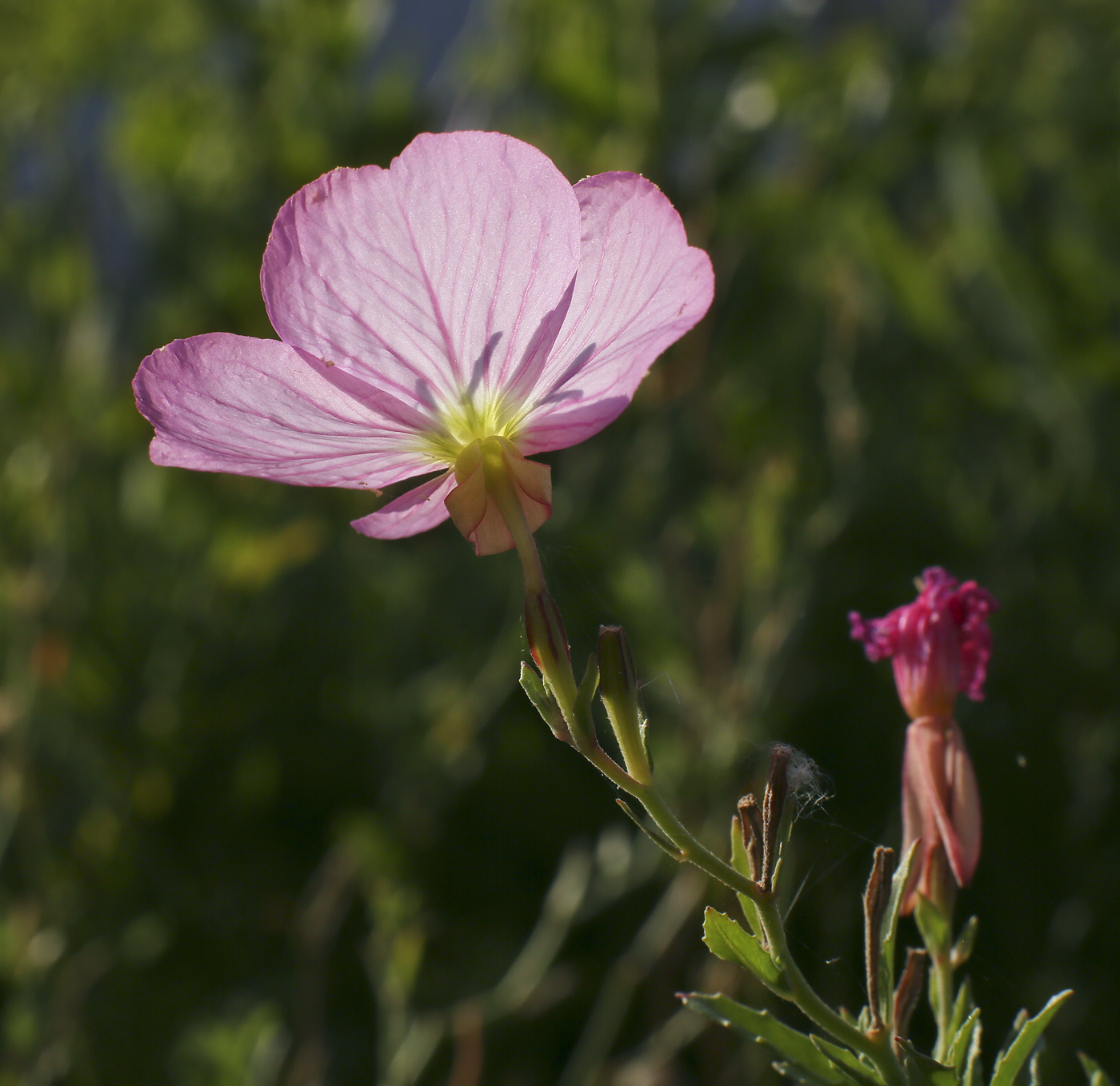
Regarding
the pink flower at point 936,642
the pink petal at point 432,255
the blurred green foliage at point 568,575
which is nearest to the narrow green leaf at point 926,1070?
the pink flower at point 936,642

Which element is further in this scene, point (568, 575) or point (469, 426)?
point (568, 575)

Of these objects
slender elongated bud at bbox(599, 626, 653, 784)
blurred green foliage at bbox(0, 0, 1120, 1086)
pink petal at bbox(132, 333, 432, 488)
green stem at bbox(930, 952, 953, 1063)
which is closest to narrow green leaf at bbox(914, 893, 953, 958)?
green stem at bbox(930, 952, 953, 1063)

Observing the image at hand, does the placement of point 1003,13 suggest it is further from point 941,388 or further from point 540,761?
point 540,761

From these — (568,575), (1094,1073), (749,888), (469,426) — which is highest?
(469,426)

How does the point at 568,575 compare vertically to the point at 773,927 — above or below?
below

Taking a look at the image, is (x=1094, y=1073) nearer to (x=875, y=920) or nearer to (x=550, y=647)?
(x=875, y=920)

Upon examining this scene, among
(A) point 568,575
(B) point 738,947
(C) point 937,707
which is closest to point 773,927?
(B) point 738,947

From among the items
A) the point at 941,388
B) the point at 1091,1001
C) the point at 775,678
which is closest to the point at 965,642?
the point at 775,678
